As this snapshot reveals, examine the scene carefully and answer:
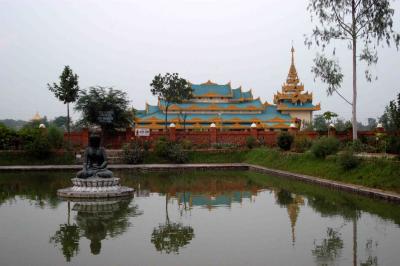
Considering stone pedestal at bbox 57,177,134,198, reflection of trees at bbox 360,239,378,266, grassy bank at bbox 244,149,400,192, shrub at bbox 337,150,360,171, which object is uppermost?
shrub at bbox 337,150,360,171

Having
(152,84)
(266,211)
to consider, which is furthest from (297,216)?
(152,84)

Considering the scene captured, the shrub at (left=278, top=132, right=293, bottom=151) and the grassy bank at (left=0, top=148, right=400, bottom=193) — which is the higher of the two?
the shrub at (left=278, top=132, right=293, bottom=151)

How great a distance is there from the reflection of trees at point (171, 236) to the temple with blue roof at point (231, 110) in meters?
29.5

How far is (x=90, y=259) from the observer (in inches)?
283

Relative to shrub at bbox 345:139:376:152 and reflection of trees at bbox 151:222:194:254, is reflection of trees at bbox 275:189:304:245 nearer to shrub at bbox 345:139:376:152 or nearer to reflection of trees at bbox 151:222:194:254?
reflection of trees at bbox 151:222:194:254

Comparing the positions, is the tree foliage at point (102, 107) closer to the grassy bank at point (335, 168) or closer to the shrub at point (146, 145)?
the shrub at point (146, 145)

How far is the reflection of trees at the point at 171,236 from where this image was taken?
7895mm

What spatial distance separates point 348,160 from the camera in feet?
54.9

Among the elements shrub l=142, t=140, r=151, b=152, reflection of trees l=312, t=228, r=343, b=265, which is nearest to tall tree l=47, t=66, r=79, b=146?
shrub l=142, t=140, r=151, b=152

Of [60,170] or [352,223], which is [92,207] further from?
[60,170]

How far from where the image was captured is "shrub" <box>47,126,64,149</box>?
27466 mm

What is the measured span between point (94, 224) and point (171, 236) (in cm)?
222

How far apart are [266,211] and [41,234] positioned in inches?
217

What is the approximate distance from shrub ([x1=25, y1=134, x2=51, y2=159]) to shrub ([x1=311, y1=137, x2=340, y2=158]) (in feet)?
51.4
